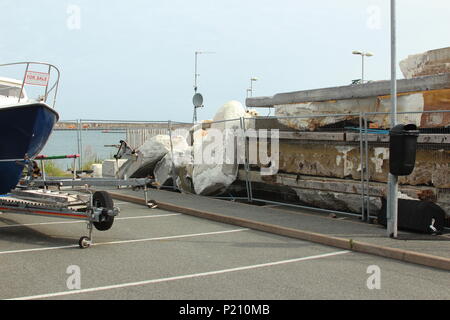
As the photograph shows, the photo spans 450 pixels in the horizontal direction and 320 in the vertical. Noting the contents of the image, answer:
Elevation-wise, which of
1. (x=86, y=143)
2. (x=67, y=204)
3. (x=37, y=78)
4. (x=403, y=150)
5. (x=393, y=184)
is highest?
(x=37, y=78)

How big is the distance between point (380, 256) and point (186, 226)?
13.4 feet

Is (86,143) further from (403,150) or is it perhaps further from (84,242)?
(403,150)

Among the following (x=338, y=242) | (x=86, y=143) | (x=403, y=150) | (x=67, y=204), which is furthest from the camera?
(x=86, y=143)

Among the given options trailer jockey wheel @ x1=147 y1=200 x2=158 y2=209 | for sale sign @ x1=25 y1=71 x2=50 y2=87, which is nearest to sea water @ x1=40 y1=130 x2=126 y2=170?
trailer jockey wheel @ x1=147 y1=200 x2=158 y2=209

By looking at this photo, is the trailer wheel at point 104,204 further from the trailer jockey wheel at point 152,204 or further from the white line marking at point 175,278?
the trailer jockey wheel at point 152,204

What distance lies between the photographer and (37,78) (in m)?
10.2

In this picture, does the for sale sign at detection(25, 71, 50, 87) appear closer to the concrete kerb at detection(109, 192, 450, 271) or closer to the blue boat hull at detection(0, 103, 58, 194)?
the blue boat hull at detection(0, 103, 58, 194)

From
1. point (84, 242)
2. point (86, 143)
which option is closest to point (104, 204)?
point (84, 242)

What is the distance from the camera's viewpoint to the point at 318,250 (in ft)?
26.4

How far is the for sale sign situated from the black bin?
266 inches

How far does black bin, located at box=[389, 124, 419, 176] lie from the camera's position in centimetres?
795

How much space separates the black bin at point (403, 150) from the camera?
313 inches

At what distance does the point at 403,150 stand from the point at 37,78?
23.2ft
